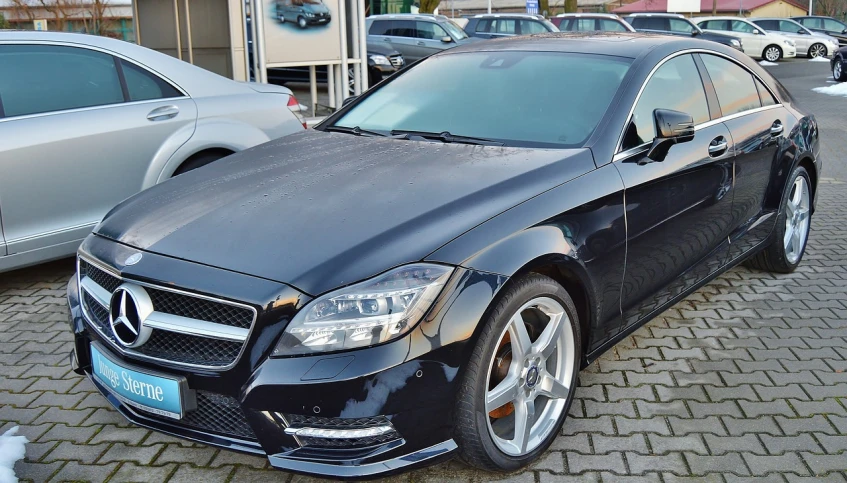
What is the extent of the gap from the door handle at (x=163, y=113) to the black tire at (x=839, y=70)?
20.4 metres

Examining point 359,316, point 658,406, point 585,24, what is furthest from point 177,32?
point 585,24

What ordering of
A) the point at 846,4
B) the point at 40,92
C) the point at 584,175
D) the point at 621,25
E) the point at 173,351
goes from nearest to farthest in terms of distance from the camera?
the point at 173,351, the point at 584,175, the point at 40,92, the point at 621,25, the point at 846,4

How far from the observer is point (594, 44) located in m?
4.24

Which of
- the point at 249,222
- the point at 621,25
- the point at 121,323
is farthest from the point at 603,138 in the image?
the point at 621,25

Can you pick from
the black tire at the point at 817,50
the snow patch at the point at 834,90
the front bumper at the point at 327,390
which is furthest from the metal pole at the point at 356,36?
the black tire at the point at 817,50

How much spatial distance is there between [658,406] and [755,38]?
3034 cm

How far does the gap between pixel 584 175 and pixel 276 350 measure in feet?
4.84

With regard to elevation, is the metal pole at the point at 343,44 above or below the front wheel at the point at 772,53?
above

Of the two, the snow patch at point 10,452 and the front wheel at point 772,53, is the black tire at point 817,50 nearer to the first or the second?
the front wheel at point 772,53

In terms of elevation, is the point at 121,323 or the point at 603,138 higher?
the point at 603,138

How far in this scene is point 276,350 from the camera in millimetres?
2600

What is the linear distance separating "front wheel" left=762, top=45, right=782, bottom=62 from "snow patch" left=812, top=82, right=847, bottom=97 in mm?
10622

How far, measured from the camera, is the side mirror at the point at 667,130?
3680 mm

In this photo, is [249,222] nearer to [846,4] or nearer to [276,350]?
[276,350]
